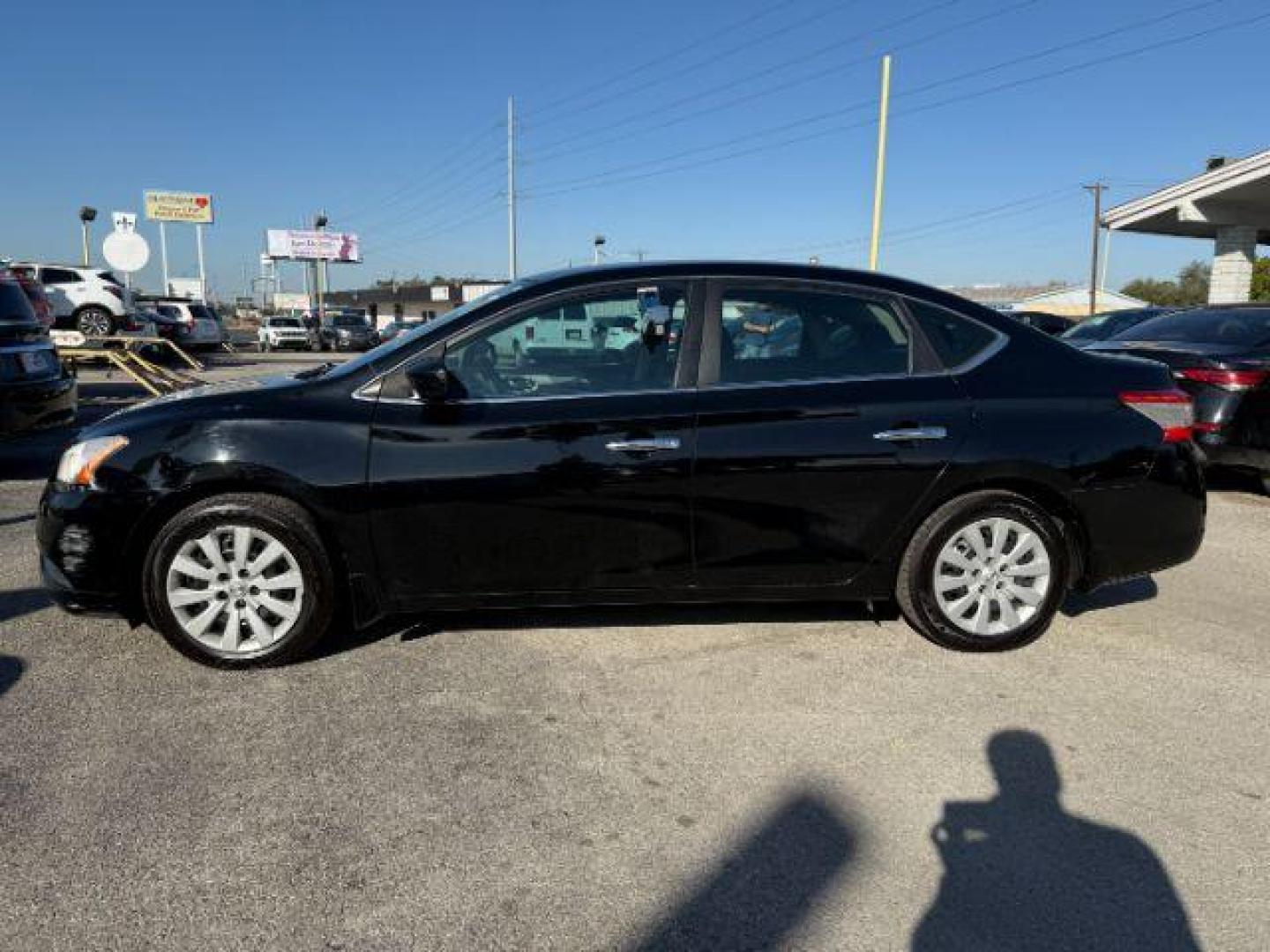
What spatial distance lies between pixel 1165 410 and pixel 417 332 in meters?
3.25

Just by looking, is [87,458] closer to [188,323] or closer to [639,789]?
[639,789]

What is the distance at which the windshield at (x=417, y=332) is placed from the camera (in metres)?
3.63

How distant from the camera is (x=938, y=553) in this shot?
3.76m

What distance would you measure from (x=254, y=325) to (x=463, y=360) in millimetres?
81899

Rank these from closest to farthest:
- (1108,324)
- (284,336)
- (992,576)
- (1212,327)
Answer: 1. (992,576)
2. (1212,327)
3. (1108,324)
4. (284,336)

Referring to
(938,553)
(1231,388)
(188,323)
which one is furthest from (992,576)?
(188,323)

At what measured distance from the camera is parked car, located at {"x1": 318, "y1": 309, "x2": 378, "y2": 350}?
35469 millimetres

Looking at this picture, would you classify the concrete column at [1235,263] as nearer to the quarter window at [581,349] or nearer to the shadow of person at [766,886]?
the quarter window at [581,349]

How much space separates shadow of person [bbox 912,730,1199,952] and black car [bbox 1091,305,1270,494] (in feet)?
15.7

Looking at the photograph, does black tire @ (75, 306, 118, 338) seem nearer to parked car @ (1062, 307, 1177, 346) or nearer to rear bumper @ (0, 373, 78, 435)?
rear bumper @ (0, 373, 78, 435)

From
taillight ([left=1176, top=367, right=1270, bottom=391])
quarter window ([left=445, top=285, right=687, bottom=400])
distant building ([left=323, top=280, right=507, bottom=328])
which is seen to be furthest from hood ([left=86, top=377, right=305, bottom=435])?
distant building ([left=323, top=280, right=507, bottom=328])

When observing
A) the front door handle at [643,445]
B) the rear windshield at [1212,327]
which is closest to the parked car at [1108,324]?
the rear windshield at [1212,327]

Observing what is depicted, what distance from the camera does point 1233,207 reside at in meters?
19.5

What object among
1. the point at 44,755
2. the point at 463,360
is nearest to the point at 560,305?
the point at 463,360
